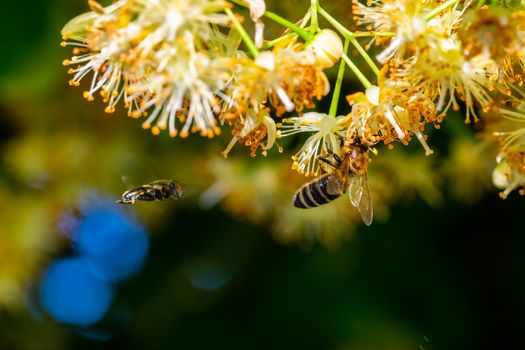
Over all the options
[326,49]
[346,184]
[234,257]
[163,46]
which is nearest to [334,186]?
[346,184]

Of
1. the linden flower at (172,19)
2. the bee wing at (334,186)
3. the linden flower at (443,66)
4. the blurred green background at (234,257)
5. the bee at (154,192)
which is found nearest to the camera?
the linden flower at (172,19)

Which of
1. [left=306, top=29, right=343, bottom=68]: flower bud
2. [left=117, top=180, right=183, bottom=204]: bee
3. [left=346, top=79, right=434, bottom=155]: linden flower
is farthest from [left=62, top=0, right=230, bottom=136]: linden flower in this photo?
[left=117, top=180, right=183, bottom=204]: bee

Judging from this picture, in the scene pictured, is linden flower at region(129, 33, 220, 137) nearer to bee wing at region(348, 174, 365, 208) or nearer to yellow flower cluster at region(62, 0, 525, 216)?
yellow flower cluster at region(62, 0, 525, 216)

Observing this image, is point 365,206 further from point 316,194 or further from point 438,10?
point 438,10

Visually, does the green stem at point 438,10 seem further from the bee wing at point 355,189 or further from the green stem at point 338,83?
the bee wing at point 355,189

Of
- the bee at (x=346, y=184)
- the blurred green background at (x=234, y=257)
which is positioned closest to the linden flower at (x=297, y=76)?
the bee at (x=346, y=184)

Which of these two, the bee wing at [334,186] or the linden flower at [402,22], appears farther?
the bee wing at [334,186]

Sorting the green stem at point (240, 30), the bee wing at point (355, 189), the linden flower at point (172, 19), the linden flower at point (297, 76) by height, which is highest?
the linden flower at point (172, 19)

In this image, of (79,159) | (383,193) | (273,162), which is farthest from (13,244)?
(383,193)
